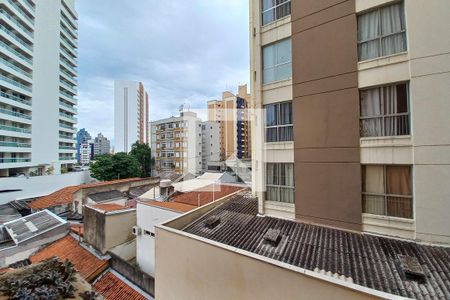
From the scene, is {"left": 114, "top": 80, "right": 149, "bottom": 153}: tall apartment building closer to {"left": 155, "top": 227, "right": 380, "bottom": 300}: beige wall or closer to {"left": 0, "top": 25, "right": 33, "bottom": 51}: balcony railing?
{"left": 0, "top": 25, "right": 33, "bottom": 51}: balcony railing

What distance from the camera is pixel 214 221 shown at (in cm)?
713

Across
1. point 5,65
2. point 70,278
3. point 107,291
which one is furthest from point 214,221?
point 5,65

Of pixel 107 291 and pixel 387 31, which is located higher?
pixel 387 31

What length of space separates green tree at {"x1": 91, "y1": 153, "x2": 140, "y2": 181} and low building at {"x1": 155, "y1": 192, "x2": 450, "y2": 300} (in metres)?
27.1

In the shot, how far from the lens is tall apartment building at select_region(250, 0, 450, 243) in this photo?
493 centimetres

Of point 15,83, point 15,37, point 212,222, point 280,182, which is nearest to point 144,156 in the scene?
point 15,83

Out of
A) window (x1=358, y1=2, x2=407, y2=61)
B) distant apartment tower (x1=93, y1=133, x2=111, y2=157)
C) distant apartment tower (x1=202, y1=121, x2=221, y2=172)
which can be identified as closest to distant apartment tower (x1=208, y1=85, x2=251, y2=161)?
distant apartment tower (x1=202, y1=121, x2=221, y2=172)

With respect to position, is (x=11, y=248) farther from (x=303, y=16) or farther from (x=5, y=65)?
(x=5, y=65)

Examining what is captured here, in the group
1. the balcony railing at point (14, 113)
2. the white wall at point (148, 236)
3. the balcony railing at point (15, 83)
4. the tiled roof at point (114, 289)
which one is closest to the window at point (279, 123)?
the white wall at point (148, 236)

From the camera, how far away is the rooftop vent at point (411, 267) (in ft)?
12.9

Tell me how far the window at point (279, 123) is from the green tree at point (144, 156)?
124 ft

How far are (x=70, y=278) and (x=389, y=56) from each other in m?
8.33

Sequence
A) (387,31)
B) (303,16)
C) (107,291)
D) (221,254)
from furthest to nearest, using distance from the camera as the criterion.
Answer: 1. (107,291)
2. (303,16)
3. (387,31)
4. (221,254)

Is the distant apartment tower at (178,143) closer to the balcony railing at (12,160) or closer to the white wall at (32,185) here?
the white wall at (32,185)
